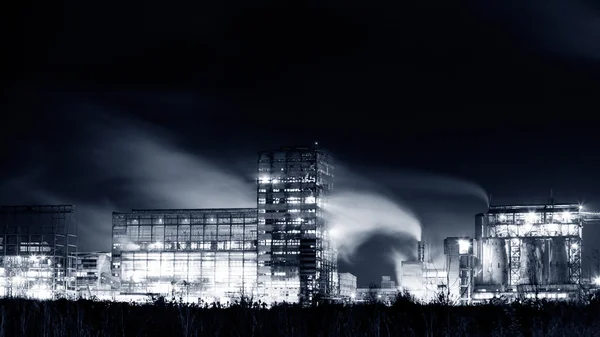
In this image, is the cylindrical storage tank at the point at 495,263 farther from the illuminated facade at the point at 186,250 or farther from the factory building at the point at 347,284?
the illuminated facade at the point at 186,250

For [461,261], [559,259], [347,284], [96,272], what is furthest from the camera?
[96,272]

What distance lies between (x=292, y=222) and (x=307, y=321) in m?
111

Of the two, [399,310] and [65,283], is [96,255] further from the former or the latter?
[399,310]

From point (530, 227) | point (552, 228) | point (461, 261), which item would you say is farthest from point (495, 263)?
point (552, 228)

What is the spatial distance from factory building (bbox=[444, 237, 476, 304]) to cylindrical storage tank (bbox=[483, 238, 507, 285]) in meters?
1.83

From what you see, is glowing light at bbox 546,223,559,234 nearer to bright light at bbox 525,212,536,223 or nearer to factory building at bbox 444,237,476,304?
bright light at bbox 525,212,536,223

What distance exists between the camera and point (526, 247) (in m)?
106

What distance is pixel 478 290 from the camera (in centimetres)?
10731

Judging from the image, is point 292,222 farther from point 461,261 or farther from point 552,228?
point 552,228

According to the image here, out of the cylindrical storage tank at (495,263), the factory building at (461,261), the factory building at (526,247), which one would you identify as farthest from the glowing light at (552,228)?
the factory building at (461,261)

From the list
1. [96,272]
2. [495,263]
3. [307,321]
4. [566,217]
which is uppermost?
[566,217]

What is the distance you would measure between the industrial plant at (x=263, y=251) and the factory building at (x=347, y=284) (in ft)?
0.95

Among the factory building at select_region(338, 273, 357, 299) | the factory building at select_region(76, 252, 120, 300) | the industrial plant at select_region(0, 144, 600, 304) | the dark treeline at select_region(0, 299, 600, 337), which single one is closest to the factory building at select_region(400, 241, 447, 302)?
the industrial plant at select_region(0, 144, 600, 304)

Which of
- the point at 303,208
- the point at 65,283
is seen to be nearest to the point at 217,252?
the point at 303,208
